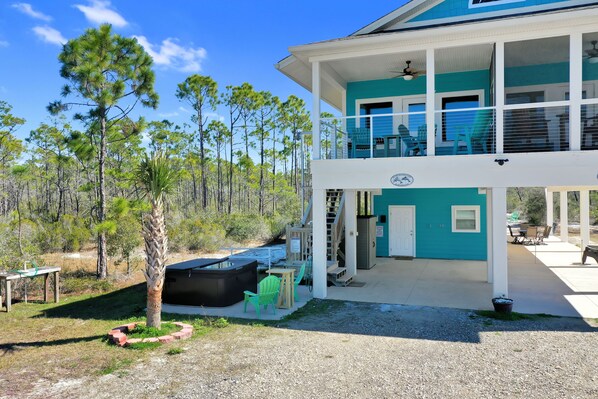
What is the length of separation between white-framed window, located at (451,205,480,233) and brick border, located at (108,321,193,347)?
1144 centimetres

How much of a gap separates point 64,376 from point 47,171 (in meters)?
34.3

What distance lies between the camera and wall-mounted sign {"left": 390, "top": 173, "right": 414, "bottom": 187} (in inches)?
391

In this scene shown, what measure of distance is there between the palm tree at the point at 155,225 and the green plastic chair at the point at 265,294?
1.96 metres

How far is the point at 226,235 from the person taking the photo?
958 inches

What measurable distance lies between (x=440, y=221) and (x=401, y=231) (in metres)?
1.49

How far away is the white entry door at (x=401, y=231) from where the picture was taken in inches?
663

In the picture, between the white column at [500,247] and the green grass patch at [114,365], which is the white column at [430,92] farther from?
the green grass patch at [114,365]

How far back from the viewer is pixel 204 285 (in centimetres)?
980

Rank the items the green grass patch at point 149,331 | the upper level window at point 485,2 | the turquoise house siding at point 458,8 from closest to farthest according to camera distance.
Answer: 1. the green grass patch at point 149,331
2. the turquoise house siding at point 458,8
3. the upper level window at point 485,2

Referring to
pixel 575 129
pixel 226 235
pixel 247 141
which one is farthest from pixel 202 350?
pixel 247 141

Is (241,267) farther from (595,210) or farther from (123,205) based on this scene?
(595,210)

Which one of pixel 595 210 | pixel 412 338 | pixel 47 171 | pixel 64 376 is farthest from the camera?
pixel 47 171

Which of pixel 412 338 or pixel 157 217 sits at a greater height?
pixel 157 217

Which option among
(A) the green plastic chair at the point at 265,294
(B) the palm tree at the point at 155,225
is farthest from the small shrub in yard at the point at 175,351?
(A) the green plastic chair at the point at 265,294
